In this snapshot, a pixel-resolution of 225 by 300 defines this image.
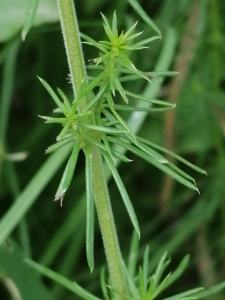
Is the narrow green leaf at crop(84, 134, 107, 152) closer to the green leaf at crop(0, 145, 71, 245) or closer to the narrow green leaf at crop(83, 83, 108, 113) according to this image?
the narrow green leaf at crop(83, 83, 108, 113)

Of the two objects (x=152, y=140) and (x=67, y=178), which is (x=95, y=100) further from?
(x=152, y=140)

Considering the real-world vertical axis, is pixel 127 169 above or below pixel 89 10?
below

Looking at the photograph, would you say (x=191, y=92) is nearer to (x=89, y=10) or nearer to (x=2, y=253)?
(x=89, y=10)

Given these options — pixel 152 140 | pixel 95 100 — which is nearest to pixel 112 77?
pixel 95 100

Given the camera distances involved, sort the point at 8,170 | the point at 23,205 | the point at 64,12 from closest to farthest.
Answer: the point at 64,12 < the point at 23,205 < the point at 8,170

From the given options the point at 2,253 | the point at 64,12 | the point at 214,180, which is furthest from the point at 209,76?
the point at 64,12

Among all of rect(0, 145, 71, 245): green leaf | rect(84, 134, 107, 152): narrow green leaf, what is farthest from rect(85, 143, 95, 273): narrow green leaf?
rect(0, 145, 71, 245): green leaf
